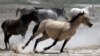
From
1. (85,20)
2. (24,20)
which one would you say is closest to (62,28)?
(85,20)

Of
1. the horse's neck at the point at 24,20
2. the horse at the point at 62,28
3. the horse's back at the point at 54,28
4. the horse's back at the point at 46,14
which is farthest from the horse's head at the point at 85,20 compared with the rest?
the horse's back at the point at 46,14

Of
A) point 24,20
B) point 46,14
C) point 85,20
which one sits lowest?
point 46,14

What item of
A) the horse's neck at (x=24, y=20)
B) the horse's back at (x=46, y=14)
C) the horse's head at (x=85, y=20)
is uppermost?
the horse's head at (x=85, y=20)

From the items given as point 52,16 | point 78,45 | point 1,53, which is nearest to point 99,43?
point 78,45

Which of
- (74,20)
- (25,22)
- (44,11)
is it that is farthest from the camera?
(44,11)

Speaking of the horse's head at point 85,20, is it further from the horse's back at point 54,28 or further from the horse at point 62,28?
the horse's back at point 54,28

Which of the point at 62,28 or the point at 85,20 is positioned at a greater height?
the point at 85,20

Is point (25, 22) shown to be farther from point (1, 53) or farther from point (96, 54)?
point (96, 54)

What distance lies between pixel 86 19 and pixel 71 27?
1.81 feet

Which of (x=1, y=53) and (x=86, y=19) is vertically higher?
(x=86, y=19)

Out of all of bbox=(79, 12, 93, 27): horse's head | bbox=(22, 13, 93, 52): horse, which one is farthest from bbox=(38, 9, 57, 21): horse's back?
bbox=(79, 12, 93, 27): horse's head

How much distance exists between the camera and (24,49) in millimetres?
12617

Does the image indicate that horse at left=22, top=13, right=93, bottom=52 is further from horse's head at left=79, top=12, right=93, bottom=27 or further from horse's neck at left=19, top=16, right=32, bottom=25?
horse's neck at left=19, top=16, right=32, bottom=25

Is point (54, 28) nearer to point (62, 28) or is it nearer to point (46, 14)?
point (62, 28)
